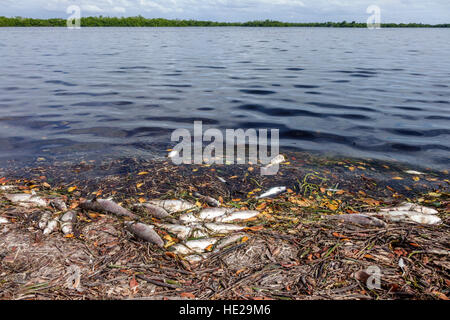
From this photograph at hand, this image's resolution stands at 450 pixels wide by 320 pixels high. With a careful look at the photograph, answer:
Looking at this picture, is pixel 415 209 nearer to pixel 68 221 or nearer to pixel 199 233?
pixel 199 233

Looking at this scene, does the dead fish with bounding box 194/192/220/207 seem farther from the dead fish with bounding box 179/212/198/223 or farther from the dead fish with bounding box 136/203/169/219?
the dead fish with bounding box 136/203/169/219


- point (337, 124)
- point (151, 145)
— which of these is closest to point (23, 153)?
point (151, 145)

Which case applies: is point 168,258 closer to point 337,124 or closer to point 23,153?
point 23,153

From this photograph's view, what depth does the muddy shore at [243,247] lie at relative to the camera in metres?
2.39

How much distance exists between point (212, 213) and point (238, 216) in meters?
0.32

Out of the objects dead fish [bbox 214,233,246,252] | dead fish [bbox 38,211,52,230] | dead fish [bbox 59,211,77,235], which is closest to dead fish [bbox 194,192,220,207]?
dead fish [bbox 214,233,246,252]

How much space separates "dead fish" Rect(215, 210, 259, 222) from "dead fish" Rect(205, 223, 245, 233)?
0.60ft

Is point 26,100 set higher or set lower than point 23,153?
higher

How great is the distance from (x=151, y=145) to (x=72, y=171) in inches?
67.6

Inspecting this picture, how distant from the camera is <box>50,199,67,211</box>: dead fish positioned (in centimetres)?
369

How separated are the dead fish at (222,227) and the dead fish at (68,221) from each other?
148 centimetres

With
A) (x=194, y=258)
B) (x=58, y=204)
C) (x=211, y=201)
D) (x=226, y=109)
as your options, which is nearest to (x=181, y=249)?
(x=194, y=258)

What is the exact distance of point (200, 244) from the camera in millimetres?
2998

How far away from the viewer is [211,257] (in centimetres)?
282
